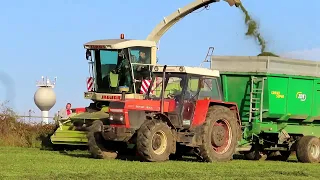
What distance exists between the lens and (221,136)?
15.2 metres

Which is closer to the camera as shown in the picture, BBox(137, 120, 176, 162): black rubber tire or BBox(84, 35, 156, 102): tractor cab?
BBox(137, 120, 176, 162): black rubber tire

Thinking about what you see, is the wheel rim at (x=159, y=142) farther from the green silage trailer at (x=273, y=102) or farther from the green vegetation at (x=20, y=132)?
the green vegetation at (x=20, y=132)

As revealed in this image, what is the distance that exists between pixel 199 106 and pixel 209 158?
122cm

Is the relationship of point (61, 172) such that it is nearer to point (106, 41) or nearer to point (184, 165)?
point (184, 165)

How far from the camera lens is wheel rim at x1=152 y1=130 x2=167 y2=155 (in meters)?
14.2

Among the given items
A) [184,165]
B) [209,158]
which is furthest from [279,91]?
[184,165]

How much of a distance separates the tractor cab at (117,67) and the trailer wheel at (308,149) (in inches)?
192

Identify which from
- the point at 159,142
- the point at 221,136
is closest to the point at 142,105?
the point at 159,142

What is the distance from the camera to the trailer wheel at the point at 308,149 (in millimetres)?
16484

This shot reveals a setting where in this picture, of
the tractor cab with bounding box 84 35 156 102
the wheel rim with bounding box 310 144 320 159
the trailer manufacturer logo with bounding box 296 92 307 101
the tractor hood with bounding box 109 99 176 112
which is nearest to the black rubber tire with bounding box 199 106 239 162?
the tractor hood with bounding box 109 99 176 112

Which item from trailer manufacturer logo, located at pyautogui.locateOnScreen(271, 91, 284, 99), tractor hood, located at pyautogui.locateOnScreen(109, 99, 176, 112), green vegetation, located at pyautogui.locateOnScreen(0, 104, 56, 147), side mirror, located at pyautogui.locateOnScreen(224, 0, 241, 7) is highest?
side mirror, located at pyautogui.locateOnScreen(224, 0, 241, 7)

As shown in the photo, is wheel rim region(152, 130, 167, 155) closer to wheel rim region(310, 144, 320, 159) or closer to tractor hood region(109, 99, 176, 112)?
tractor hood region(109, 99, 176, 112)

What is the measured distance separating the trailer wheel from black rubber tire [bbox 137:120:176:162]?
3.99 meters

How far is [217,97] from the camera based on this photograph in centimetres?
1571
